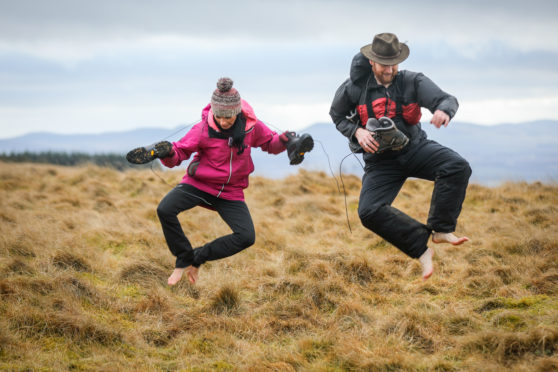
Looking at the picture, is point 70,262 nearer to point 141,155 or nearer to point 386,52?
point 141,155

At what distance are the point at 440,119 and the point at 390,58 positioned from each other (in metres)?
0.88

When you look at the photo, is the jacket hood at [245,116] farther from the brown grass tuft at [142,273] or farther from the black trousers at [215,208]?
the brown grass tuft at [142,273]

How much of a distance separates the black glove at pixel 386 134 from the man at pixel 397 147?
0.01m

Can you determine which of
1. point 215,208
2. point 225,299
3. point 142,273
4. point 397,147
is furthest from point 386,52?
point 142,273

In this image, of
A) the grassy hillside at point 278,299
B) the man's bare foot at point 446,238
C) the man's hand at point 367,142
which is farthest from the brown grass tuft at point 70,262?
the man's bare foot at point 446,238

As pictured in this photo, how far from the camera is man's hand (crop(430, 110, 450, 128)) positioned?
515 centimetres

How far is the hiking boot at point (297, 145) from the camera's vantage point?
624 centimetres

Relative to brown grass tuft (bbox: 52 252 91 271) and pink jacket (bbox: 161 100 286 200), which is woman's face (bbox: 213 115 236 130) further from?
brown grass tuft (bbox: 52 252 91 271)

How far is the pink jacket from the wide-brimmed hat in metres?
1.50

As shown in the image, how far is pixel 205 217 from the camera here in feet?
35.1

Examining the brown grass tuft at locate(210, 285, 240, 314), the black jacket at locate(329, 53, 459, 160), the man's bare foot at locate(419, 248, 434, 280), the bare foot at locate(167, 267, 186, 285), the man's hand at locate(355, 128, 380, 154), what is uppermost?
the black jacket at locate(329, 53, 459, 160)

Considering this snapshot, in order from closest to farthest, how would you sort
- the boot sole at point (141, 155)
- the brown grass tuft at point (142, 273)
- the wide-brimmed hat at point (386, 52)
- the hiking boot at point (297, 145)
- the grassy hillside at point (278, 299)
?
1. the grassy hillside at point (278, 299)
2. the wide-brimmed hat at point (386, 52)
3. the boot sole at point (141, 155)
4. the hiking boot at point (297, 145)
5. the brown grass tuft at point (142, 273)

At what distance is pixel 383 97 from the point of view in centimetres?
575

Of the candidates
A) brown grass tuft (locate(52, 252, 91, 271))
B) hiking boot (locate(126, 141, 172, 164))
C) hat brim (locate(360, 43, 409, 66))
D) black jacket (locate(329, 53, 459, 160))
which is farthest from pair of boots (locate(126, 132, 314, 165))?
brown grass tuft (locate(52, 252, 91, 271))
